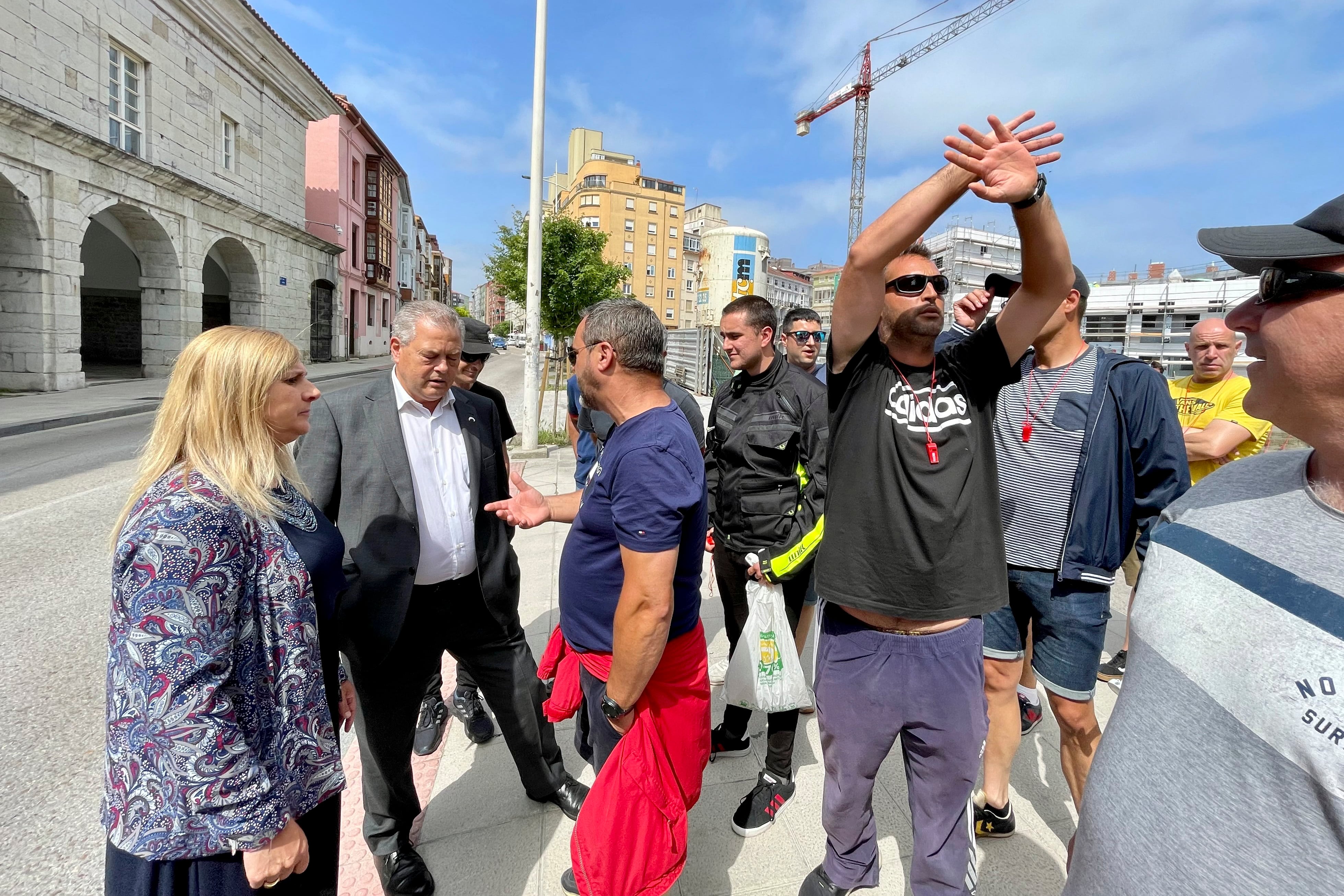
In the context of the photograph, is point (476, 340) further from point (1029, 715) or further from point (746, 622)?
point (1029, 715)

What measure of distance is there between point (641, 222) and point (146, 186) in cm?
6964

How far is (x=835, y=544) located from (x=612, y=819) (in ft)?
3.32

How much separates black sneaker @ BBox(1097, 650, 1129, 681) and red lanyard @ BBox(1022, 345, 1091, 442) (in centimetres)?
213

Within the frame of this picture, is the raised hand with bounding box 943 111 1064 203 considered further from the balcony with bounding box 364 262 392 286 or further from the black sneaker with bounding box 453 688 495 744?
the balcony with bounding box 364 262 392 286

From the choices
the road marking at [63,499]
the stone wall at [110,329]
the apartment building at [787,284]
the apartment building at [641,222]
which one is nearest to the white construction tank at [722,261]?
the apartment building at [641,222]

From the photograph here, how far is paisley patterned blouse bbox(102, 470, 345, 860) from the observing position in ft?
4.29

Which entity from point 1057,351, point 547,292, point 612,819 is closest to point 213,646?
point 612,819


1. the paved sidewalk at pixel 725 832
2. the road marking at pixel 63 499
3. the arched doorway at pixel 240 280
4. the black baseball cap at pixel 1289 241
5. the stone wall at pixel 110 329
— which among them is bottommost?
the paved sidewalk at pixel 725 832

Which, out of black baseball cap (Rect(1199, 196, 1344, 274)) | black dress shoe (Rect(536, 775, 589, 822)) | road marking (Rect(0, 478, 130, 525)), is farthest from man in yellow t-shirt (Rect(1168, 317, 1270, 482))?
road marking (Rect(0, 478, 130, 525))

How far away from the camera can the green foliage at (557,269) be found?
15773 mm

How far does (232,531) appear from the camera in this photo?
1442 mm

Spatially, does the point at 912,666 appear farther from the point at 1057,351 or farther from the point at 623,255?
the point at 623,255

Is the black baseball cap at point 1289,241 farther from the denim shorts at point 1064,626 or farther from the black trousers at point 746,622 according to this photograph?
the black trousers at point 746,622

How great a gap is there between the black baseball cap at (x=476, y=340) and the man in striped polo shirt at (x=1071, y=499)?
3007mm
